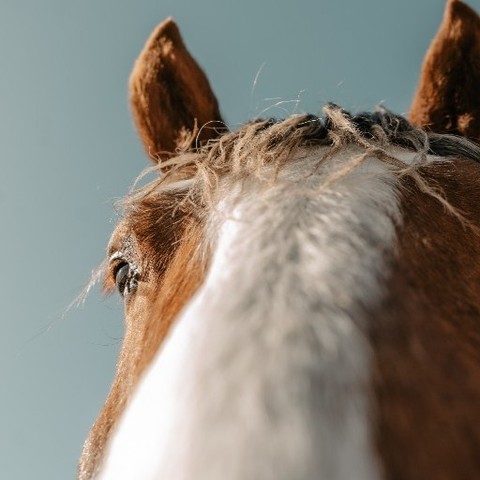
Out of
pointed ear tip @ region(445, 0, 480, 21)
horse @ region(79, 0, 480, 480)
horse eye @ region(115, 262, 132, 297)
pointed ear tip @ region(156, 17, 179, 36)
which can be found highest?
pointed ear tip @ region(156, 17, 179, 36)

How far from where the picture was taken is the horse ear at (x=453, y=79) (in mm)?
3055

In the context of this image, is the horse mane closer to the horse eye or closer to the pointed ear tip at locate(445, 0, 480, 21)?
the horse eye

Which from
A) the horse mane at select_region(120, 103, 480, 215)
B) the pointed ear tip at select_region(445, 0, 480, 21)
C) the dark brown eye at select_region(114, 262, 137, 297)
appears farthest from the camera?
the pointed ear tip at select_region(445, 0, 480, 21)

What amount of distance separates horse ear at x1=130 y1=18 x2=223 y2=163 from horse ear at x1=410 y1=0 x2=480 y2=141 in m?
1.21

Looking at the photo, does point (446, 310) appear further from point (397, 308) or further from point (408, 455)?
point (408, 455)

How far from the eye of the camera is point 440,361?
45.3 inches

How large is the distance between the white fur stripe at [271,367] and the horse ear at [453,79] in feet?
6.37

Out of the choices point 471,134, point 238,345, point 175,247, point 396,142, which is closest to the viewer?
point 238,345

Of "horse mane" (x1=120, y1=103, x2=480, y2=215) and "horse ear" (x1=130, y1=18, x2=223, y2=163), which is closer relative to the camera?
"horse mane" (x1=120, y1=103, x2=480, y2=215)

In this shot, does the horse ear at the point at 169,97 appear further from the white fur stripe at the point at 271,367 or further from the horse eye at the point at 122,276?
the white fur stripe at the point at 271,367

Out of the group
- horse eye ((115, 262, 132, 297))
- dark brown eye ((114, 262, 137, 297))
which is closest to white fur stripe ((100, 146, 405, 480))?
dark brown eye ((114, 262, 137, 297))

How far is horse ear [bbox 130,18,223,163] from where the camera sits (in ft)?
10.6

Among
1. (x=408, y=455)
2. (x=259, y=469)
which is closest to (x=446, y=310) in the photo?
(x=408, y=455)

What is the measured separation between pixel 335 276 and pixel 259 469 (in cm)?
48
